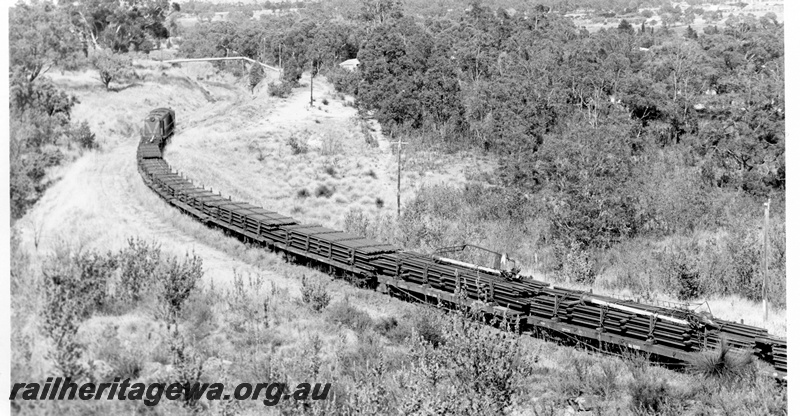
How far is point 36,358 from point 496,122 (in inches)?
1638

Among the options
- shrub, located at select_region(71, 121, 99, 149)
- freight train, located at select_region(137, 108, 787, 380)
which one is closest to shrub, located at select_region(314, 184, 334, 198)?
freight train, located at select_region(137, 108, 787, 380)

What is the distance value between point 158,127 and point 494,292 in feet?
89.2

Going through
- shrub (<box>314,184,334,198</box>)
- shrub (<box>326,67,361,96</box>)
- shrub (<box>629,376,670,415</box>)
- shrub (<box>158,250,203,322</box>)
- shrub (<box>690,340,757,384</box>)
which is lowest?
shrub (<box>314,184,334,198</box>)

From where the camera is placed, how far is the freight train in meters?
15.1

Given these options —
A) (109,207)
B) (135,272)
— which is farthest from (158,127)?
(135,272)

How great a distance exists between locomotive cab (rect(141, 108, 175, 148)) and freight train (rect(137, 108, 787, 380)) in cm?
1103

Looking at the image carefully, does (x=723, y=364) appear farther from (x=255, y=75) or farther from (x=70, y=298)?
(x=255, y=75)

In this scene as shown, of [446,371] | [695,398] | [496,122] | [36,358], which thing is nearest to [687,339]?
[695,398]

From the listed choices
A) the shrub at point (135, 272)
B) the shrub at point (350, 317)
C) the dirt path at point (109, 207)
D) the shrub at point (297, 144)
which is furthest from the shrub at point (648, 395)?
the shrub at point (297, 144)

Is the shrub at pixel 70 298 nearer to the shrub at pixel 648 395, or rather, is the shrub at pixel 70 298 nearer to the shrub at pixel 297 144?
the shrub at pixel 648 395

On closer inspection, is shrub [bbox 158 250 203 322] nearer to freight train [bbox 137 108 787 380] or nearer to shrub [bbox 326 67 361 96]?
freight train [bbox 137 108 787 380]

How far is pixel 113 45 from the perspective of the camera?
96.9ft

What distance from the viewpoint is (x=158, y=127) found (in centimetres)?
3909

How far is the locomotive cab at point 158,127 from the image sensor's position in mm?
38219
